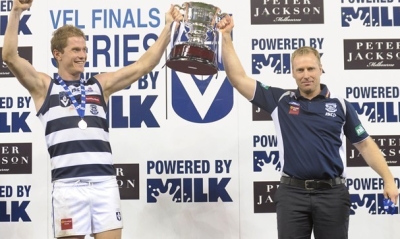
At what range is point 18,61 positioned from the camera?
2484 millimetres

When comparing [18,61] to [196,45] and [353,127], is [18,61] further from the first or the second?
[353,127]

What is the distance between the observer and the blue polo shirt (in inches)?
103

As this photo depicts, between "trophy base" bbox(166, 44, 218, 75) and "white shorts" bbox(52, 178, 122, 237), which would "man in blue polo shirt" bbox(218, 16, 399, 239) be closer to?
"trophy base" bbox(166, 44, 218, 75)

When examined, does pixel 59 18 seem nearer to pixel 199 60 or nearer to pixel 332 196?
pixel 199 60

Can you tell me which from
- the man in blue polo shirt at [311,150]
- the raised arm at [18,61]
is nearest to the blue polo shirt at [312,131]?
the man in blue polo shirt at [311,150]

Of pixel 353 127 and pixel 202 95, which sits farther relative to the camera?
pixel 202 95

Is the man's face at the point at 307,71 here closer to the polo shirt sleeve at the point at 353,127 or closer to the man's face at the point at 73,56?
the polo shirt sleeve at the point at 353,127

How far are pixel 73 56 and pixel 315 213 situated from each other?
139 centimetres

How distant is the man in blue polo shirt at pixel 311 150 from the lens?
2.59 meters

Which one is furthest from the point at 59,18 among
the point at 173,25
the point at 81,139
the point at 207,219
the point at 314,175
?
the point at 314,175

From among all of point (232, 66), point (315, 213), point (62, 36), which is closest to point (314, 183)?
point (315, 213)

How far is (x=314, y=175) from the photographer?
102 inches

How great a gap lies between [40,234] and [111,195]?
3.92 feet

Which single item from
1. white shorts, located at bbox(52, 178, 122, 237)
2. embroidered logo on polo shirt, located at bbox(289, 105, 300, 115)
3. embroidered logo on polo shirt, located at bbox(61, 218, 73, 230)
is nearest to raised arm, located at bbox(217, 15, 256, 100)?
embroidered logo on polo shirt, located at bbox(289, 105, 300, 115)
